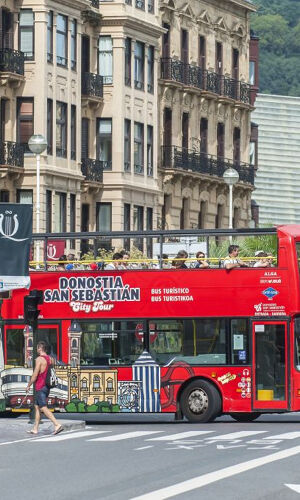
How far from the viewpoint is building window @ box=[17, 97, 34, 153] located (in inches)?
2594

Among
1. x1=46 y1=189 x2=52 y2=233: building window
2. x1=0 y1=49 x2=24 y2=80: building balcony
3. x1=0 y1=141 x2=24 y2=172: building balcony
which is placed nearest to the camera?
x1=0 y1=141 x2=24 y2=172: building balcony

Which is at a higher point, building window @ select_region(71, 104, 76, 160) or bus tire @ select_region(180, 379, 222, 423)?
building window @ select_region(71, 104, 76, 160)

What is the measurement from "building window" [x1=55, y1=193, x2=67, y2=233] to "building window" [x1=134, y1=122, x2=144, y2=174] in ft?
21.8

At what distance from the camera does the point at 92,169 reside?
7138cm

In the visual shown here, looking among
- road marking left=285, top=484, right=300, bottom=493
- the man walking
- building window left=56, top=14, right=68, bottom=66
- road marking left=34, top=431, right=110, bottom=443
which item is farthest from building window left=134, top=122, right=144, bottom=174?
road marking left=285, top=484, right=300, bottom=493

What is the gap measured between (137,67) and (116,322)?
35.9 meters

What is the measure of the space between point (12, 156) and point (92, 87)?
8703 millimetres

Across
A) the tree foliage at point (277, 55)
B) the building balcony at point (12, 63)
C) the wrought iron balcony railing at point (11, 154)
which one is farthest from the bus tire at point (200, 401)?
the tree foliage at point (277, 55)

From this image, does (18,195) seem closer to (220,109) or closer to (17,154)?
(17,154)

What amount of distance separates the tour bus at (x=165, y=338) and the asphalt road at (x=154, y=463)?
75cm

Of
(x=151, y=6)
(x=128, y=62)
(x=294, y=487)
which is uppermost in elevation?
(x=151, y=6)

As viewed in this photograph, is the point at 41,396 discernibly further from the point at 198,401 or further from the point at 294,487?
the point at 294,487

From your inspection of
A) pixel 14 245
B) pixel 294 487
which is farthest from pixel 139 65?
pixel 294 487

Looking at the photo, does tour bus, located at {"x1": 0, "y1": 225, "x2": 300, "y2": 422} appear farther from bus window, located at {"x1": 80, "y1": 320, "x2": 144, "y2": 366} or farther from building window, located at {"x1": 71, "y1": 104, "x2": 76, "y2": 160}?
building window, located at {"x1": 71, "y1": 104, "x2": 76, "y2": 160}
